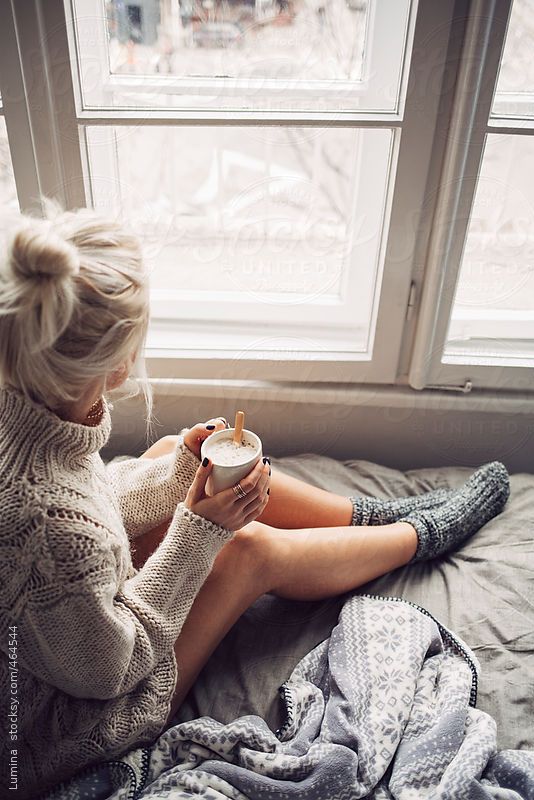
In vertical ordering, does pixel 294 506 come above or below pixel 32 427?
below

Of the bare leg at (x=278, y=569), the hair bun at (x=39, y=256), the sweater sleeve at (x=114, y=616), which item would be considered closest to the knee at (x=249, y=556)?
the bare leg at (x=278, y=569)

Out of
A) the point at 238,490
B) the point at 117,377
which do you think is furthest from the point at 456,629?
the point at 117,377

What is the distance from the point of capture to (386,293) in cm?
137

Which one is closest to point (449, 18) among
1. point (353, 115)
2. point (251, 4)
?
point (353, 115)

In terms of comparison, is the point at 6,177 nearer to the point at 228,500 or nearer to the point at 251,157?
the point at 251,157

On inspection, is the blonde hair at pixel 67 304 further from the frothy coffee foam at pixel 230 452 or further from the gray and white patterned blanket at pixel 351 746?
the gray and white patterned blanket at pixel 351 746

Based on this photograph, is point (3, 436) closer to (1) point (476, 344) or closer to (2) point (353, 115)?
(2) point (353, 115)

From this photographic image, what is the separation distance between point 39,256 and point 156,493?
1.75 ft

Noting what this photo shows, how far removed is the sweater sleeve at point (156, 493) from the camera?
1.09 meters

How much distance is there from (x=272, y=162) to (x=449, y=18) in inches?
16.2

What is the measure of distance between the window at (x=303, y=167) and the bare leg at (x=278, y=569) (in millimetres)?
428

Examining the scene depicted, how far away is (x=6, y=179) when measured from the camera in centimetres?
130

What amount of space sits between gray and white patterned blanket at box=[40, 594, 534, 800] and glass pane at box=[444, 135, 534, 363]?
73 cm

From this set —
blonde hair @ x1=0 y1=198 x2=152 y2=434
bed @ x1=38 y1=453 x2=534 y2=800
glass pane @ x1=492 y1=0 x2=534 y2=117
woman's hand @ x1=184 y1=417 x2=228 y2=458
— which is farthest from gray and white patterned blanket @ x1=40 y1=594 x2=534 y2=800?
glass pane @ x1=492 y1=0 x2=534 y2=117
